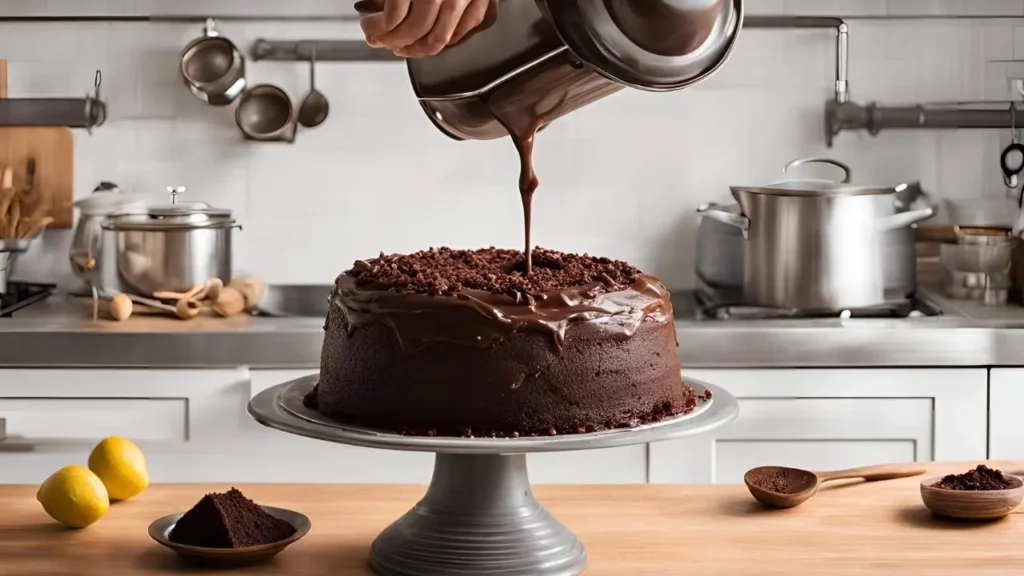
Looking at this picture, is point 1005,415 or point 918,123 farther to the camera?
point 918,123

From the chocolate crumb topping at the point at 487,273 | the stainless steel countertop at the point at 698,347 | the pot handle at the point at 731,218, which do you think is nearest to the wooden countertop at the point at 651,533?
the chocolate crumb topping at the point at 487,273

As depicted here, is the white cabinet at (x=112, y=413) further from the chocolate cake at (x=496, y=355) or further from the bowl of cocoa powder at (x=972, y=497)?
the bowl of cocoa powder at (x=972, y=497)

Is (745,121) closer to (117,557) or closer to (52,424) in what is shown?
(52,424)

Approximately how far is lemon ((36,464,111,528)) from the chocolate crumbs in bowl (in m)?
0.86

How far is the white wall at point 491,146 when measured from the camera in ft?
9.82

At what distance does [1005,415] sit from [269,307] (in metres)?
1.49

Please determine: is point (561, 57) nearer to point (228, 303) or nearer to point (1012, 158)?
point (228, 303)

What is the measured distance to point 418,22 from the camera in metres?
1.21

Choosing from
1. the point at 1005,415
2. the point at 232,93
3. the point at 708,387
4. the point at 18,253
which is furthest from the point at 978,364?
the point at 18,253

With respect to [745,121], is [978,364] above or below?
below

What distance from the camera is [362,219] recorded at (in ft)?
9.98

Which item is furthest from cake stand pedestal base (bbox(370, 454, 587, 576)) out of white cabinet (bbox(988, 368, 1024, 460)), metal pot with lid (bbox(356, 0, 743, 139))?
white cabinet (bbox(988, 368, 1024, 460))

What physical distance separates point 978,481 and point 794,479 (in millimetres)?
192

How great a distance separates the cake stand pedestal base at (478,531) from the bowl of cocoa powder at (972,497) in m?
0.39
